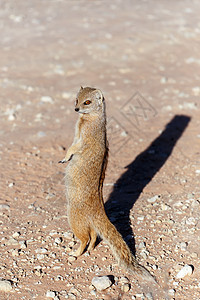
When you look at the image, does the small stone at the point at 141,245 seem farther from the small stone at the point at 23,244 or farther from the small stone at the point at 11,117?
the small stone at the point at 11,117

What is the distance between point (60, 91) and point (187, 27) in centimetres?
Result: 591

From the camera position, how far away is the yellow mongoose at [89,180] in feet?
12.3

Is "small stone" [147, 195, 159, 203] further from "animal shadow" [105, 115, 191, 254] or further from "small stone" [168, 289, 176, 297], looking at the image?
"small stone" [168, 289, 176, 297]

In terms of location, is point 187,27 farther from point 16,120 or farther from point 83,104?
point 83,104

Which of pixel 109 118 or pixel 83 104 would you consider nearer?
pixel 83 104

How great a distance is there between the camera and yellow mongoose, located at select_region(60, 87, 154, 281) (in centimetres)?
374

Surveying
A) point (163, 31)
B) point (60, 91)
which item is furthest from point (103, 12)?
point (60, 91)

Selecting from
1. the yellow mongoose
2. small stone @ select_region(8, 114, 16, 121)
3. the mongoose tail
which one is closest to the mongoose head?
the yellow mongoose

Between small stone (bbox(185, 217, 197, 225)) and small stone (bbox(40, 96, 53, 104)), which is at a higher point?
small stone (bbox(185, 217, 197, 225))

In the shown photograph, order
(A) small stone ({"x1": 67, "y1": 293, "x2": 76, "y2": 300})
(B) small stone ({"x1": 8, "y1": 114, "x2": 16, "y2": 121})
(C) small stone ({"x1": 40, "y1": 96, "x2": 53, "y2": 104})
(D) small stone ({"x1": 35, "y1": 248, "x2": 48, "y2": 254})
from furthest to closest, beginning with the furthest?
(C) small stone ({"x1": 40, "y1": 96, "x2": 53, "y2": 104})
(B) small stone ({"x1": 8, "y1": 114, "x2": 16, "y2": 121})
(D) small stone ({"x1": 35, "y1": 248, "x2": 48, "y2": 254})
(A) small stone ({"x1": 67, "y1": 293, "x2": 76, "y2": 300})

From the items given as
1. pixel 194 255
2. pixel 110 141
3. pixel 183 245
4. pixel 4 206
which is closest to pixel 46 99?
pixel 110 141

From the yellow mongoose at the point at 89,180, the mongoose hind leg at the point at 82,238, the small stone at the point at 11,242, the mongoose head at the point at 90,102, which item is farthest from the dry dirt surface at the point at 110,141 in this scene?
the mongoose head at the point at 90,102

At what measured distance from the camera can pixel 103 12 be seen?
13.3 m

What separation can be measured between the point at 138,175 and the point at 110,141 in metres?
1.09
